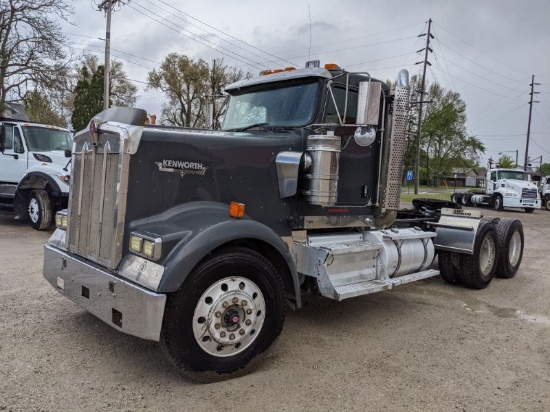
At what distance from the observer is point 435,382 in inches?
141

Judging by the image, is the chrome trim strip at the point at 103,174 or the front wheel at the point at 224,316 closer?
the front wheel at the point at 224,316

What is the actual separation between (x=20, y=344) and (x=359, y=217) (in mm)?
3485

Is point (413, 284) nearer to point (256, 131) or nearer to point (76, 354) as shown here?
point (256, 131)

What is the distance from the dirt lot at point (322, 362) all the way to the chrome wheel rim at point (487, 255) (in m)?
1.02

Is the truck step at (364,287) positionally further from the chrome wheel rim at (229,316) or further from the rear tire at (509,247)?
the rear tire at (509,247)

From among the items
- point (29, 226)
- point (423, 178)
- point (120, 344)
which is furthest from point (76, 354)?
point (423, 178)

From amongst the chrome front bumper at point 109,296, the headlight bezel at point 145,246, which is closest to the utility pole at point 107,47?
the chrome front bumper at point 109,296

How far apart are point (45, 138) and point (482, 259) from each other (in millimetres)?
10396

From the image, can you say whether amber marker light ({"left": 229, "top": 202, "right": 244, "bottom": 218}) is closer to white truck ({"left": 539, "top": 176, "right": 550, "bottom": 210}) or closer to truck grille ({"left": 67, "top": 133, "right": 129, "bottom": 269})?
truck grille ({"left": 67, "top": 133, "right": 129, "bottom": 269})

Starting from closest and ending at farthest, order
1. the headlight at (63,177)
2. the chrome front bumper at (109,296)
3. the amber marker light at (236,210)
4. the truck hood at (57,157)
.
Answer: the chrome front bumper at (109,296) → the amber marker light at (236,210) → the headlight at (63,177) → the truck hood at (57,157)

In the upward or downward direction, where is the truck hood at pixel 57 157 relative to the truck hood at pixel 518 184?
downward

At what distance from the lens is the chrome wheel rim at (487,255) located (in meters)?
6.82

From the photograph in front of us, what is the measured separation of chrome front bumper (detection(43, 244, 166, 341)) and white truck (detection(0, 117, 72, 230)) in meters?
6.59

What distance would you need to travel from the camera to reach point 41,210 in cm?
1017
